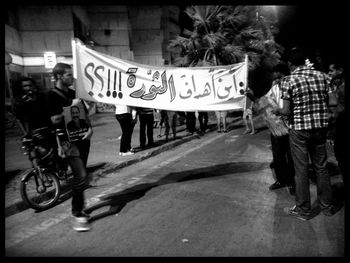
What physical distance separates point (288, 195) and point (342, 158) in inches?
37.8

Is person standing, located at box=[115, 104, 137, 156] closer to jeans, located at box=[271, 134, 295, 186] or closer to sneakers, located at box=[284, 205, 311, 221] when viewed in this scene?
jeans, located at box=[271, 134, 295, 186]

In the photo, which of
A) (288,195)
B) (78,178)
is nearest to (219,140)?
(288,195)

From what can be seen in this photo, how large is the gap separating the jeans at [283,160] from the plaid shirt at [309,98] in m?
1.23

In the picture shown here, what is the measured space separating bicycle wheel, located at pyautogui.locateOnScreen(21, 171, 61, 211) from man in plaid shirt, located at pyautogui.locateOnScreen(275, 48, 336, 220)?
3543 mm

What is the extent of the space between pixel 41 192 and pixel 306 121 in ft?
13.0

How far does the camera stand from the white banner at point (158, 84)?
500 cm

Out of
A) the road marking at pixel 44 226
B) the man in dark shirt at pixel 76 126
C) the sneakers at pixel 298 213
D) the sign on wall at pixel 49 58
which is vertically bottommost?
the road marking at pixel 44 226

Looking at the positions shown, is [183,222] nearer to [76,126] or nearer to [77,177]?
[77,177]

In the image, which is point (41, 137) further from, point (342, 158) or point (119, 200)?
point (342, 158)

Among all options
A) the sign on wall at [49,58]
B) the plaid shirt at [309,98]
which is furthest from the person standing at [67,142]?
the sign on wall at [49,58]

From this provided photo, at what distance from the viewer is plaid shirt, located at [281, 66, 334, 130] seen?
385cm

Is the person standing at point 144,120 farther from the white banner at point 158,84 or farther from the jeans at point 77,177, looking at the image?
the jeans at point 77,177

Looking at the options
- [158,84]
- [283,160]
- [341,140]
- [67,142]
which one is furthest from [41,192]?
[341,140]

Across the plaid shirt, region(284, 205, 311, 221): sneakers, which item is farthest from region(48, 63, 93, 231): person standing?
the plaid shirt
